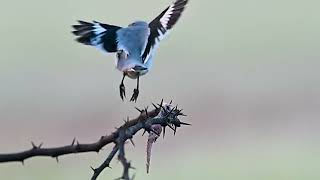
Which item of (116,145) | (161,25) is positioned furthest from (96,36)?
(116,145)

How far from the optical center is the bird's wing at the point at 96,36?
205 centimetres

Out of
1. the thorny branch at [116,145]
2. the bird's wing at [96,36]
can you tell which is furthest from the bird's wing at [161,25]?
the thorny branch at [116,145]

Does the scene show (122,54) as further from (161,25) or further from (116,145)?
(116,145)

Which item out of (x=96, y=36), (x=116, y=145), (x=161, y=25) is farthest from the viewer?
(x=161, y=25)

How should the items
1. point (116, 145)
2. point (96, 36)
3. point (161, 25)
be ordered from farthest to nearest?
point (161, 25), point (96, 36), point (116, 145)

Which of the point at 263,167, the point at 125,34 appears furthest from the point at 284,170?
the point at 125,34

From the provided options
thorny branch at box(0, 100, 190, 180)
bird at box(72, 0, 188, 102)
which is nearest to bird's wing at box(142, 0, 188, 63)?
bird at box(72, 0, 188, 102)

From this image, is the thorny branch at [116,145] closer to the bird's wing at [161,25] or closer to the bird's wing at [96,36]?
the bird's wing at [96,36]

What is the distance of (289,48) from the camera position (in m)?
10.7

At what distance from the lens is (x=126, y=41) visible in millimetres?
2188

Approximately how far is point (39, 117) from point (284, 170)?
228 centimetres

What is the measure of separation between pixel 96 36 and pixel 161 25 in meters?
0.36

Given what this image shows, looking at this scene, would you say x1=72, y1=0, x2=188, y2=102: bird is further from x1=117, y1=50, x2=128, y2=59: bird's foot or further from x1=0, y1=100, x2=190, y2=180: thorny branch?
x1=0, y1=100, x2=190, y2=180: thorny branch

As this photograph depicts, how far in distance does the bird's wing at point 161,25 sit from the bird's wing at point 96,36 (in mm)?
119
